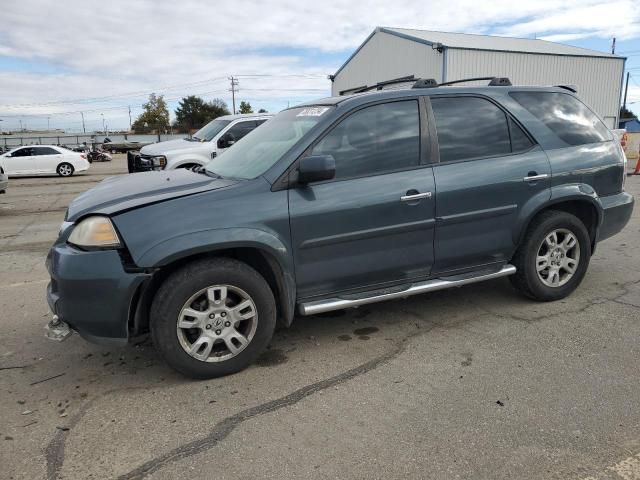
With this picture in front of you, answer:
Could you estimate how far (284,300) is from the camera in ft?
11.3

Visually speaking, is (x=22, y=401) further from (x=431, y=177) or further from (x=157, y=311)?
(x=431, y=177)

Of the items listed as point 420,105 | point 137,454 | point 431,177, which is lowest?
point 137,454

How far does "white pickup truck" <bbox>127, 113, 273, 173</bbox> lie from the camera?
1063cm

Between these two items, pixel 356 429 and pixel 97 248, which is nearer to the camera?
pixel 356 429

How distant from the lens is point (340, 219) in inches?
137

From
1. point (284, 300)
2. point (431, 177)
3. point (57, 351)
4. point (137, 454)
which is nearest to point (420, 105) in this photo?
point (431, 177)

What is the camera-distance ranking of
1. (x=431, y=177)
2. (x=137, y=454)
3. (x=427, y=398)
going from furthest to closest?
1. (x=431, y=177)
2. (x=427, y=398)
3. (x=137, y=454)

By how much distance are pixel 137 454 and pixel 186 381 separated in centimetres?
75

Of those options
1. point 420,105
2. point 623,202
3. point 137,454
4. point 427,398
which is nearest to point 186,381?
point 137,454

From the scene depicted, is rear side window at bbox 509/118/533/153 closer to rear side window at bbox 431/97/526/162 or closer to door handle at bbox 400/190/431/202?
rear side window at bbox 431/97/526/162

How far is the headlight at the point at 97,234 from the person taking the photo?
3064mm

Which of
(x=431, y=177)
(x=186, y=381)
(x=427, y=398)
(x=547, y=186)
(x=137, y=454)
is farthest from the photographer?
(x=547, y=186)

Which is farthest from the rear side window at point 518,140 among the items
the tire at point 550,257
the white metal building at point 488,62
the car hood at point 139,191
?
the white metal building at point 488,62

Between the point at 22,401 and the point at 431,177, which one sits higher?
the point at 431,177
